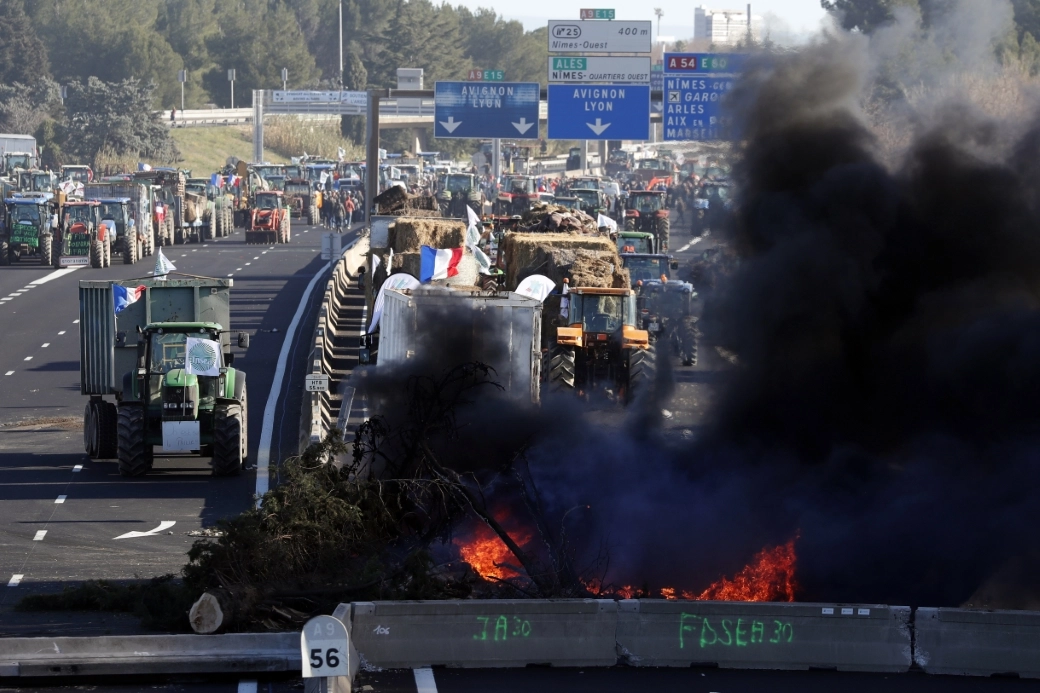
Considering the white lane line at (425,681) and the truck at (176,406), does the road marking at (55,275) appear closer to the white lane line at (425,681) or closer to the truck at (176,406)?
the truck at (176,406)

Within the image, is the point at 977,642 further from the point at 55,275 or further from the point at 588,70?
the point at 55,275

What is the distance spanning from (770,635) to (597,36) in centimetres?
3315

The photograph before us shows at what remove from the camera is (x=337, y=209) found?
66062 millimetres

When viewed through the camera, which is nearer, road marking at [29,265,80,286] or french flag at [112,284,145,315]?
french flag at [112,284,145,315]

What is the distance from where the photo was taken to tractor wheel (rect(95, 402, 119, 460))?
73.2 feet

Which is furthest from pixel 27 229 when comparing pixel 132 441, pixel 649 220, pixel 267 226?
pixel 132 441

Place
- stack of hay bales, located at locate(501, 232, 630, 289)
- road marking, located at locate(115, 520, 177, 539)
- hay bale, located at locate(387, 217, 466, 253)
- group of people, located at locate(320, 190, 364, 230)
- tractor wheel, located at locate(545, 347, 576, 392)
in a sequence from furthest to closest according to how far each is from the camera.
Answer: group of people, located at locate(320, 190, 364, 230), hay bale, located at locate(387, 217, 466, 253), stack of hay bales, located at locate(501, 232, 630, 289), tractor wheel, located at locate(545, 347, 576, 392), road marking, located at locate(115, 520, 177, 539)

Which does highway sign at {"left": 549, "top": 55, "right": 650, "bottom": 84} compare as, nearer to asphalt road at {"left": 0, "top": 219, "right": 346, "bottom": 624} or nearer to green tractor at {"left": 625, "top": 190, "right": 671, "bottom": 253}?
asphalt road at {"left": 0, "top": 219, "right": 346, "bottom": 624}

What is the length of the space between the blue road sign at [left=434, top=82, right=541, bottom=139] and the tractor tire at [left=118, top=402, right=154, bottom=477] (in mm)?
26870

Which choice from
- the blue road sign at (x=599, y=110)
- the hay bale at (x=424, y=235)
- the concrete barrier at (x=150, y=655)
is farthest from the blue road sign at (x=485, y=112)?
the concrete barrier at (x=150, y=655)

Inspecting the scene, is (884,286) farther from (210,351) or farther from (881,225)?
(210,351)

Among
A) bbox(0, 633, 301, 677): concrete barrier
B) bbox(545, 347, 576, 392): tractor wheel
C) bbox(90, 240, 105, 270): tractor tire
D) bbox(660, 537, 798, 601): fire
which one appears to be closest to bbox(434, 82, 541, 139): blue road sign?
bbox(90, 240, 105, 270): tractor tire

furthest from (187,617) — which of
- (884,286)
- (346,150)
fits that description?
(346,150)

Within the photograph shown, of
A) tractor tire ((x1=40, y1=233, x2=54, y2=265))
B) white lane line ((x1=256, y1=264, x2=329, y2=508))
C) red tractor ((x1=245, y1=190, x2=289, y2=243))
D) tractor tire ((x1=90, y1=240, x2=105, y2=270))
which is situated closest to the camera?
white lane line ((x1=256, y1=264, x2=329, y2=508))
